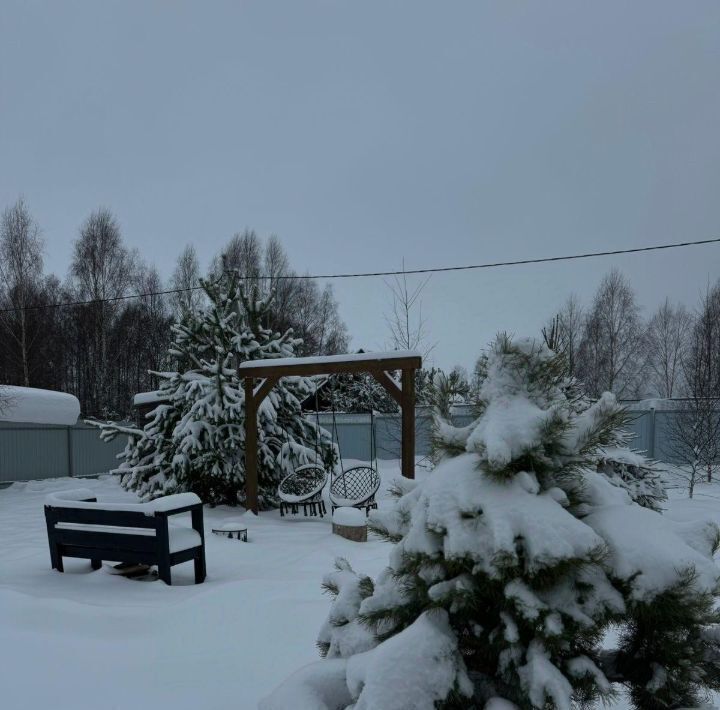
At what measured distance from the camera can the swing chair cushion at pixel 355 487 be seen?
28.6ft

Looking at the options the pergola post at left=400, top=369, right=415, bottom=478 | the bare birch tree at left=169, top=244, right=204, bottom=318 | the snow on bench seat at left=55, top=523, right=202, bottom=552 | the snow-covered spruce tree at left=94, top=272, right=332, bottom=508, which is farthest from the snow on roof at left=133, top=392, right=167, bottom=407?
the bare birch tree at left=169, top=244, right=204, bottom=318

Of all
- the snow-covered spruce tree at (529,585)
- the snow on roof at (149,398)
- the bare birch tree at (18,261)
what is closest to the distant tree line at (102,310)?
the bare birch tree at (18,261)

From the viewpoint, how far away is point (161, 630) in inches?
150

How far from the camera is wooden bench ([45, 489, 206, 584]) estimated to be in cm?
517

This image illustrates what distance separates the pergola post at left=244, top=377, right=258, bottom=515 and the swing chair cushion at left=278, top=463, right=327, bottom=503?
0.45m

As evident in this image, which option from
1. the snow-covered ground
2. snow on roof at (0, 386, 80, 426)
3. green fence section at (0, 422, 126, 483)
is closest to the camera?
the snow-covered ground

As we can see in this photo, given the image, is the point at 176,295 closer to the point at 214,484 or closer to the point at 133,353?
the point at 133,353

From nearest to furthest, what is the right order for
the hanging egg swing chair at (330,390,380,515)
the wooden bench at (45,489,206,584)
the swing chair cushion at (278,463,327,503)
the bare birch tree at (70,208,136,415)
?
the wooden bench at (45,489,206,584) → the hanging egg swing chair at (330,390,380,515) → the swing chair cushion at (278,463,327,503) → the bare birch tree at (70,208,136,415)

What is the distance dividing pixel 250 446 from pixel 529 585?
7.80 m

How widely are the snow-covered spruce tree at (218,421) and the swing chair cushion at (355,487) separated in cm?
100

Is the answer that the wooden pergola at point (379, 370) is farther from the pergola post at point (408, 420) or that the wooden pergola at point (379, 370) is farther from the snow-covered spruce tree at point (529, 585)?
the snow-covered spruce tree at point (529, 585)

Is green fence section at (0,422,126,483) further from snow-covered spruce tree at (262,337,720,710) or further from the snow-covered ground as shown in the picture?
snow-covered spruce tree at (262,337,720,710)

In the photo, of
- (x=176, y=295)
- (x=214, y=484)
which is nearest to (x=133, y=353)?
(x=176, y=295)

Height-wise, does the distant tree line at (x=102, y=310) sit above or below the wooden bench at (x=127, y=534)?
above
